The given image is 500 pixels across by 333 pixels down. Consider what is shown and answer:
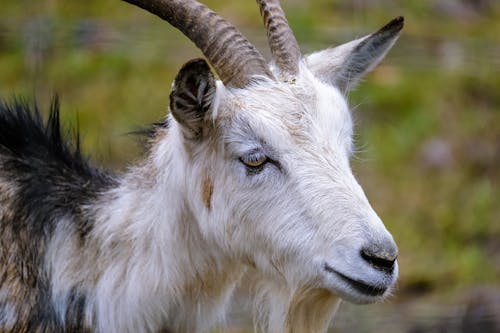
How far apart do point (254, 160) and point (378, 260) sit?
761 mm

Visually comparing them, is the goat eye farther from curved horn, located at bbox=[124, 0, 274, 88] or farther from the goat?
curved horn, located at bbox=[124, 0, 274, 88]

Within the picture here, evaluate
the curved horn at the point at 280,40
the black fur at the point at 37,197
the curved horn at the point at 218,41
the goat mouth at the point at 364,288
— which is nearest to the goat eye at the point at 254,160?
the curved horn at the point at 218,41

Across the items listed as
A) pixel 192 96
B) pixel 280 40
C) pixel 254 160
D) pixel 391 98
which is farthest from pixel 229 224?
pixel 391 98

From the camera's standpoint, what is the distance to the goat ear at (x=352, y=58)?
5273mm

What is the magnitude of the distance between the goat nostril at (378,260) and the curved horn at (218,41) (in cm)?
103

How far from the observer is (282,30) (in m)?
5.13

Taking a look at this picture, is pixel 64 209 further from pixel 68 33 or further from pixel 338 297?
pixel 68 33

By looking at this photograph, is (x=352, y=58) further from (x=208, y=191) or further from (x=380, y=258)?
(x=380, y=258)

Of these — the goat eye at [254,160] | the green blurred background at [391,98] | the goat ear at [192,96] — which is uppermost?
the goat ear at [192,96]

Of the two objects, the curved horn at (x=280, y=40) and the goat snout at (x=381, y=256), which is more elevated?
the curved horn at (x=280, y=40)

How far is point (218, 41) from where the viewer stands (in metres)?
4.81

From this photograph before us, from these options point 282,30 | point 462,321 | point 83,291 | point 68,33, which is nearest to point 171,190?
point 83,291

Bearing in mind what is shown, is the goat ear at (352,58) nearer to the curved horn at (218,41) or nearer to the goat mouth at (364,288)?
the curved horn at (218,41)

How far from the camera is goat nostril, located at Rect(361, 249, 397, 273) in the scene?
427cm
